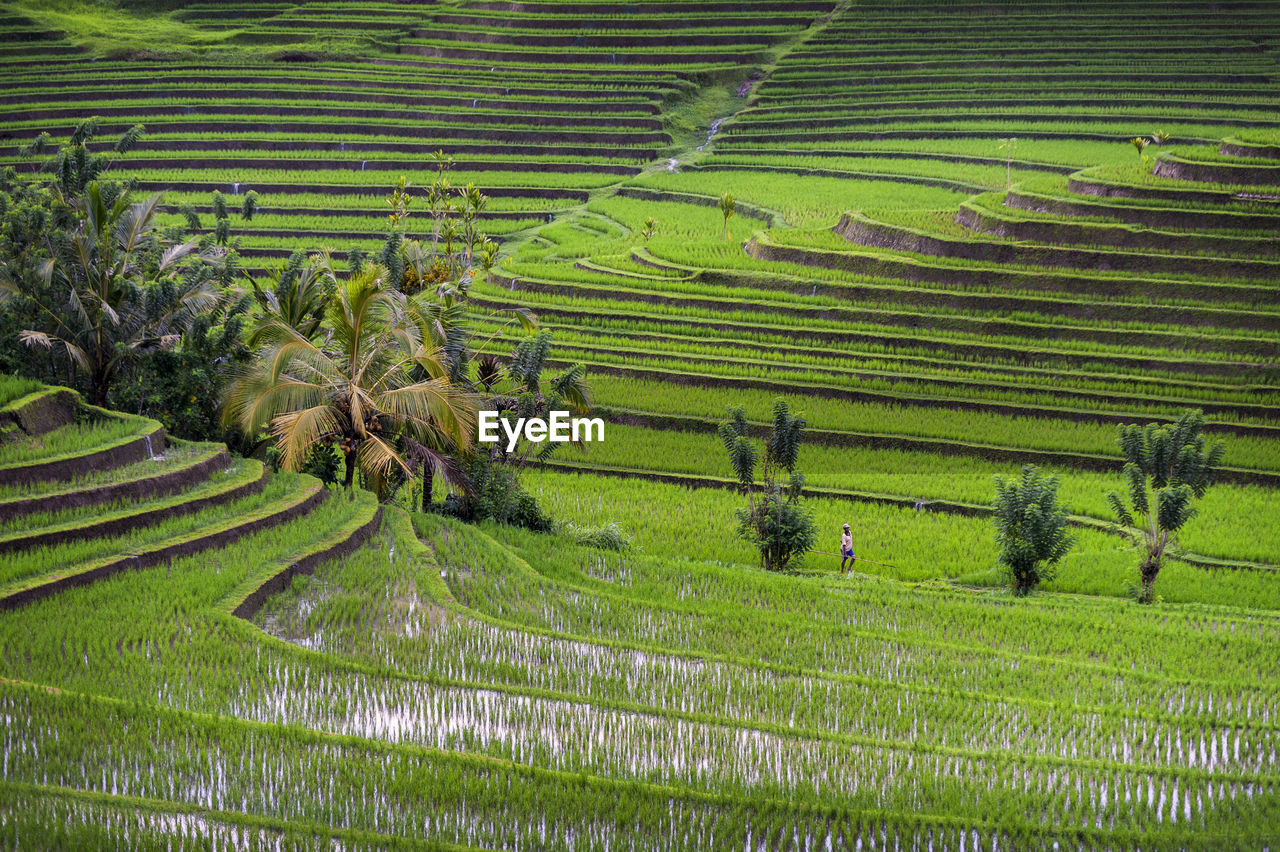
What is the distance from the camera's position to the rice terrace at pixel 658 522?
6.78 meters

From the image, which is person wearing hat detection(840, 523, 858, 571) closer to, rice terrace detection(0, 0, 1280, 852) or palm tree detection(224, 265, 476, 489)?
rice terrace detection(0, 0, 1280, 852)

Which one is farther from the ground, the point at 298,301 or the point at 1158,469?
the point at 298,301

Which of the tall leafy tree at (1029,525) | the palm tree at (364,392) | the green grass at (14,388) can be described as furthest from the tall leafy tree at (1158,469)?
the green grass at (14,388)

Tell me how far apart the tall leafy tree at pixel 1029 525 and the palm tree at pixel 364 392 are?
17.7 feet

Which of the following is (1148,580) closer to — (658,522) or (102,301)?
(658,522)

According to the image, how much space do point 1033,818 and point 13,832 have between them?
5.32m

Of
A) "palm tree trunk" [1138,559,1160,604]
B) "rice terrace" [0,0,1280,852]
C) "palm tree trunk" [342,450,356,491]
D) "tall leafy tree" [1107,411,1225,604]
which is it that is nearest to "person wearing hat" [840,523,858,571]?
"rice terrace" [0,0,1280,852]

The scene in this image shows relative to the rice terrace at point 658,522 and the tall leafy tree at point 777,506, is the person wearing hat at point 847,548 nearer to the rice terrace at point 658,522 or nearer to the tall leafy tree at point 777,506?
the rice terrace at point 658,522

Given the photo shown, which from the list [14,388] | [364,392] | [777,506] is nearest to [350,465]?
[364,392]

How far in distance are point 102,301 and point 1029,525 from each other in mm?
9652

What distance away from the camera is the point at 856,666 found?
9125mm

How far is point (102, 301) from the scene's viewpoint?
12.4m

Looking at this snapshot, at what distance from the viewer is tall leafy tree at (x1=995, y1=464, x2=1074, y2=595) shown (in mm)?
11602

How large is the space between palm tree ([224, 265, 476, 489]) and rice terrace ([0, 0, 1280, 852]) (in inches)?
1.9
